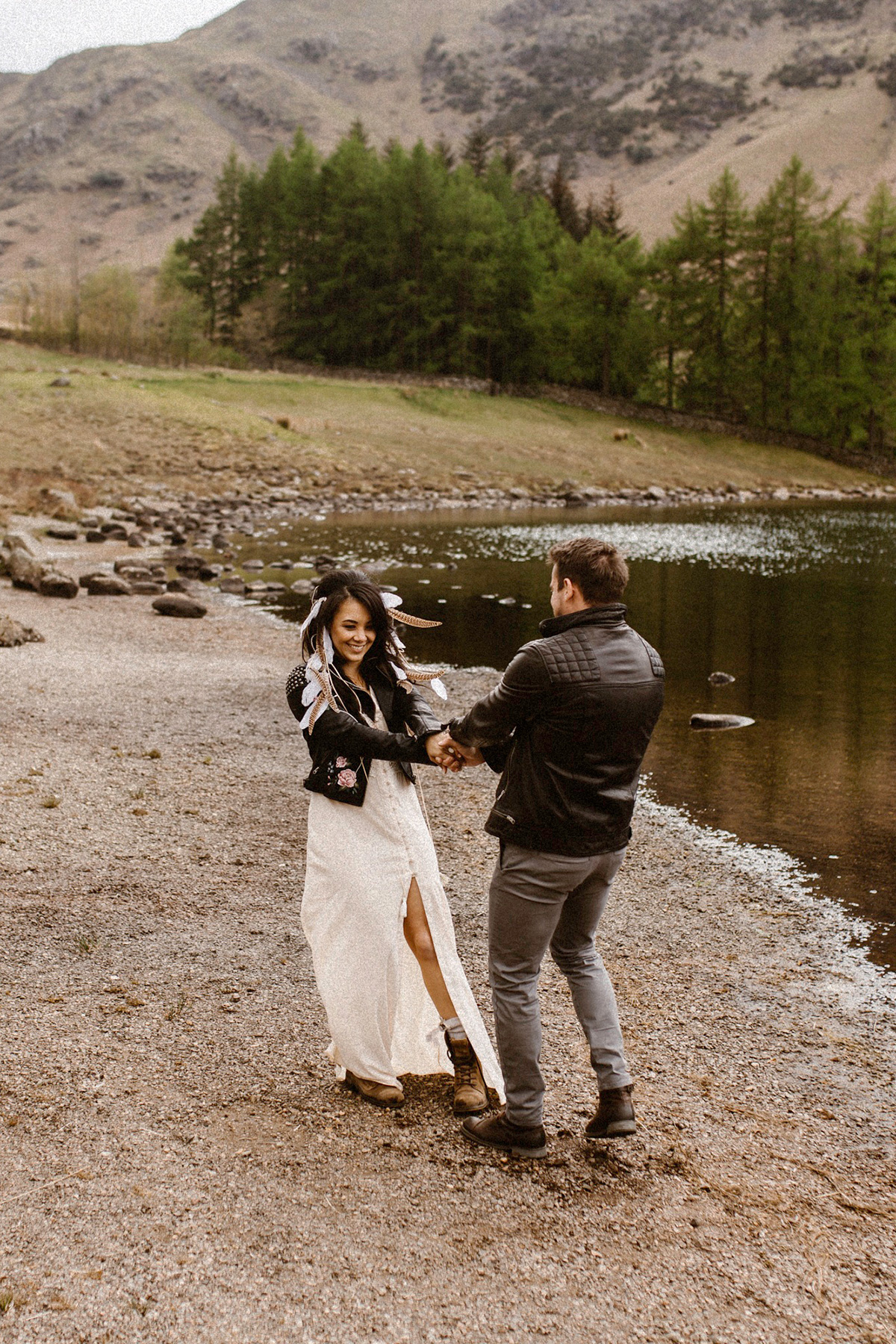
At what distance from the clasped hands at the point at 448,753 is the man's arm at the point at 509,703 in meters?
0.16

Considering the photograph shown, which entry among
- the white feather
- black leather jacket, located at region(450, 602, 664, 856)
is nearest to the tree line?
the white feather

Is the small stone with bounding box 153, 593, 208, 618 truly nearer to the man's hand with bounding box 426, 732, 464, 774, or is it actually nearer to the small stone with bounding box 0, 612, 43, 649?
the small stone with bounding box 0, 612, 43, 649

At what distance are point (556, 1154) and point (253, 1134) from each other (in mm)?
1492

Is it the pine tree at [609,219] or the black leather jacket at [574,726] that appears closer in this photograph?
the black leather jacket at [574,726]

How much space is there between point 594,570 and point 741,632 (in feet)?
60.4

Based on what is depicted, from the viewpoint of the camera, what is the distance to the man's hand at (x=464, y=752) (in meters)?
5.17

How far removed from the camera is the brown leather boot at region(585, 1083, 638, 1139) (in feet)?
17.1

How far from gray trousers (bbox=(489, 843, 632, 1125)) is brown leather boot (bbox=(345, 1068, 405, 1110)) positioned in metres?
0.66

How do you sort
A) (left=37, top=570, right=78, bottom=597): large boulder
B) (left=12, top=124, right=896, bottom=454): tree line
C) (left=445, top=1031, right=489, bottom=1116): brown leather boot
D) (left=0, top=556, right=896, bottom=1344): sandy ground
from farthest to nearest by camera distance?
(left=12, top=124, right=896, bottom=454): tree line, (left=37, top=570, right=78, bottom=597): large boulder, (left=445, top=1031, right=489, bottom=1116): brown leather boot, (left=0, top=556, right=896, bottom=1344): sandy ground

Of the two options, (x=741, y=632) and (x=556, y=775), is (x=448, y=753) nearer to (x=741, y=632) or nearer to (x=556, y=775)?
(x=556, y=775)

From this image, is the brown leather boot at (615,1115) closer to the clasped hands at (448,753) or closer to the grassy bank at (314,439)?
the clasped hands at (448,753)

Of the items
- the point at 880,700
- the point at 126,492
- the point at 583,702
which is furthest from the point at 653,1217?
the point at 126,492

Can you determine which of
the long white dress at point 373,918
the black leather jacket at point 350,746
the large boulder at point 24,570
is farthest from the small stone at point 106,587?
the long white dress at point 373,918

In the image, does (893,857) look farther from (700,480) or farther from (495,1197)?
(700,480)
